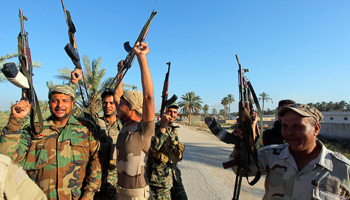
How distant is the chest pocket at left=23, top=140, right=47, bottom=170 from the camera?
6.56ft

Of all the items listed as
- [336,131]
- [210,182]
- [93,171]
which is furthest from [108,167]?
[336,131]

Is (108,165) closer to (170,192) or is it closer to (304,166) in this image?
(170,192)

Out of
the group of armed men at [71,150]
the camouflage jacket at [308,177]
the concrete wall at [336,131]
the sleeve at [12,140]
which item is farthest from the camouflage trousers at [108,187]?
the concrete wall at [336,131]

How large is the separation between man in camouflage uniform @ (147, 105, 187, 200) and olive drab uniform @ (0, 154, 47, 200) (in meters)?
1.54

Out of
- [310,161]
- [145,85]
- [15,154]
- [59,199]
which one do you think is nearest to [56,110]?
[15,154]

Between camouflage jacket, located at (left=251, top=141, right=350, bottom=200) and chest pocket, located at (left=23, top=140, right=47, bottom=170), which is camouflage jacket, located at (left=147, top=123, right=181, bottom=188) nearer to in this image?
chest pocket, located at (left=23, top=140, right=47, bottom=170)

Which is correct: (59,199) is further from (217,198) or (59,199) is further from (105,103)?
(217,198)

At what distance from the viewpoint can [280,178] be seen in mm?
1662

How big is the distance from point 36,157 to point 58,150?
0.21 meters

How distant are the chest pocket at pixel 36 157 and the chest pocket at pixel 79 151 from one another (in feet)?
0.86

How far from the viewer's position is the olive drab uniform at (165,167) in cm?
Result: 292

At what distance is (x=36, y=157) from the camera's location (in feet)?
6.71

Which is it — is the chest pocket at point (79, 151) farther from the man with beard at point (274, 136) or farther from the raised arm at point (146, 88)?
the man with beard at point (274, 136)

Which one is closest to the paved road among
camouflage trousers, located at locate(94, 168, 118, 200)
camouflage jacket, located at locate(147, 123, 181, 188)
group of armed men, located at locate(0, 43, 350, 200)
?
camouflage jacket, located at locate(147, 123, 181, 188)
